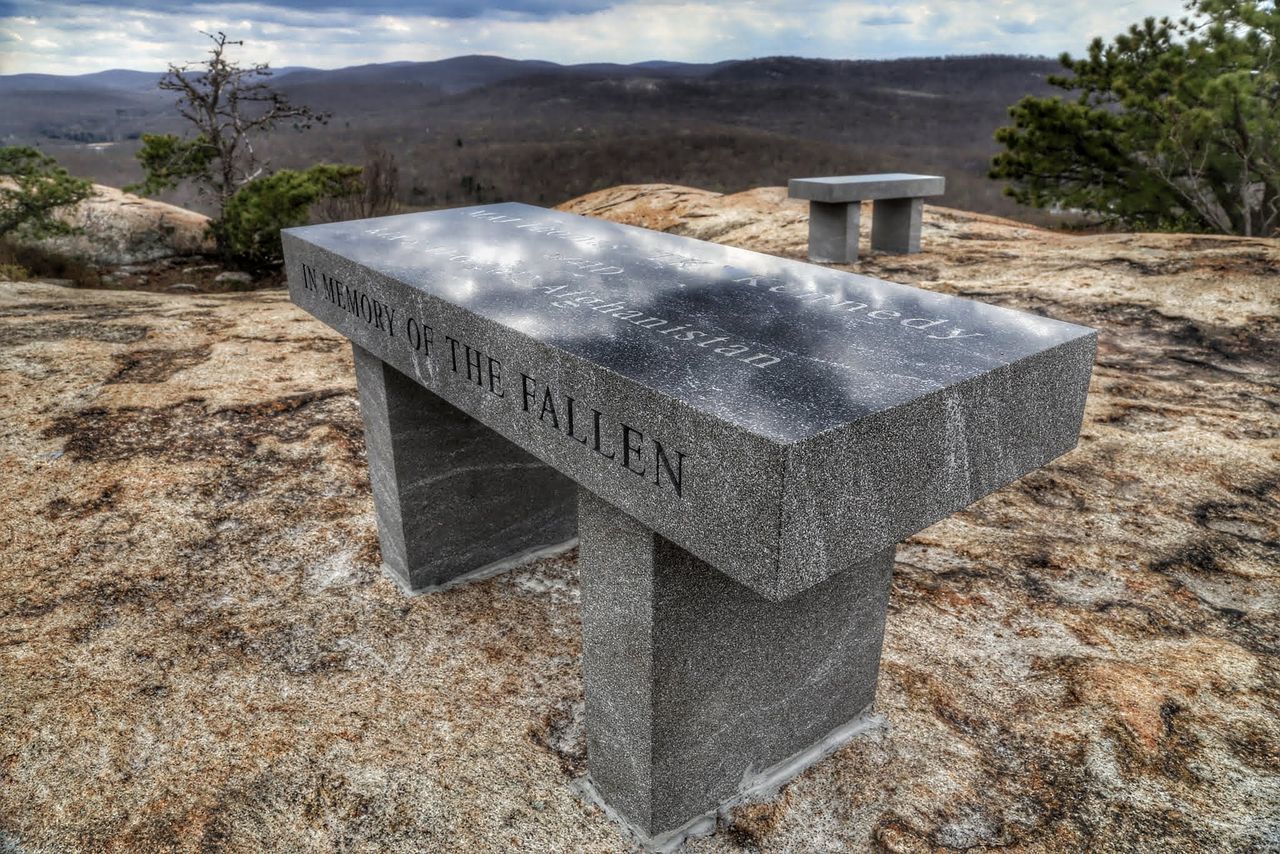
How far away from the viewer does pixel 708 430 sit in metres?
1.52

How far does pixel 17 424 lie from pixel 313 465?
1790mm

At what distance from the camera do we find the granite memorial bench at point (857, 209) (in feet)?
30.7

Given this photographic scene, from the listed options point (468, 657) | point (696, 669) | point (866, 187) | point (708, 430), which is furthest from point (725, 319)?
point (866, 187)

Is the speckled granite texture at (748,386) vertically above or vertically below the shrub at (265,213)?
above

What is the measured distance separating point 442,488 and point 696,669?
1621 millimetres

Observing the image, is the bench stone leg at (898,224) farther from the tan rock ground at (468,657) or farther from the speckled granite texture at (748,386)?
the speckled granite texture at (748,386)

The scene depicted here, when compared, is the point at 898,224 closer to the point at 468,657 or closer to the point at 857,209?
the point at 857,209

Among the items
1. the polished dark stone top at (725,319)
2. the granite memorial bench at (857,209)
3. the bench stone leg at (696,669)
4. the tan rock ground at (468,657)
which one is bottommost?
the tan rock ground at (468,657)

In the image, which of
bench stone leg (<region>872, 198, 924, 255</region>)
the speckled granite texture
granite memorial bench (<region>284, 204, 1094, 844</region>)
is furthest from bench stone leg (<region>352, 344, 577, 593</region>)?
bench stone leg (<region>872, 198, 924, 255</region>)

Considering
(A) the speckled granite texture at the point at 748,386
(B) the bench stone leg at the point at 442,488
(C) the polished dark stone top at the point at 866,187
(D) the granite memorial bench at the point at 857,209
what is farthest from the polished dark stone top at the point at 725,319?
(D) the granite memorial bench at the point at 857,209

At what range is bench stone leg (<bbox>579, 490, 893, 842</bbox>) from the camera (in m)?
2.09

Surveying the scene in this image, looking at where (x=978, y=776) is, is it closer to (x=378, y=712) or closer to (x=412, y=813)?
(x=412, y=813)

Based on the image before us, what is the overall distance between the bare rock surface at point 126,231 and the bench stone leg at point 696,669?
14.4m

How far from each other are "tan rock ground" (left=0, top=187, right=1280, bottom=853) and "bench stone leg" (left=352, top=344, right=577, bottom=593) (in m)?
0.15
